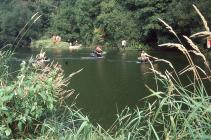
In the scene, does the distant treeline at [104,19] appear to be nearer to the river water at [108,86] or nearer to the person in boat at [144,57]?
the river water at [108,86]

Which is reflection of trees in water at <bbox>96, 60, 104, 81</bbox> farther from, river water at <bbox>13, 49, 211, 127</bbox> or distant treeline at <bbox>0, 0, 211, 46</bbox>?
distant treeline at <bbox>0, 0, 211, 46</bbox>

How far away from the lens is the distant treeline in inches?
1639

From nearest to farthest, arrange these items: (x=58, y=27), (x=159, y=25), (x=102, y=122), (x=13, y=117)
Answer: (x=13, y=117) < (x=102, y=122) < (x=159, y=25) < (x=58, y=27)

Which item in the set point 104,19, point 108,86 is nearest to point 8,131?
point 108,86

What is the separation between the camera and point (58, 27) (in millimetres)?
67688

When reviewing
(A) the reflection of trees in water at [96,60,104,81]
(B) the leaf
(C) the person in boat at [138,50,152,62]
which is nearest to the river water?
(A) the reflection of trees in water at [96,60,104,81]

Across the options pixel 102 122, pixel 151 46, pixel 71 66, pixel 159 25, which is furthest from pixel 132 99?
pixel 151 46

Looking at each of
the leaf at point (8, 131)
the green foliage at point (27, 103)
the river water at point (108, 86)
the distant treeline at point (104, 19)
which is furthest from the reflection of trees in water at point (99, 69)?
the leaf at point (8, 131)

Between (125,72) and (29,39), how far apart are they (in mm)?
43077

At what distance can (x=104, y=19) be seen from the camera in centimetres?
5656

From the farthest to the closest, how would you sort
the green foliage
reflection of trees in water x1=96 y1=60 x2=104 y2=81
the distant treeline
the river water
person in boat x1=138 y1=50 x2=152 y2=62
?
the distant treeline → reflection of trees in water x1=96 y1=60 x2=104 y2=81 → the river water → the green foliage → person in boat x1=138 y1=50 x2=152 y2=62

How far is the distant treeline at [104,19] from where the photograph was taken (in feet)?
137

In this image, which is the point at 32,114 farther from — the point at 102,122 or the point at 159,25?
the point at 159,25

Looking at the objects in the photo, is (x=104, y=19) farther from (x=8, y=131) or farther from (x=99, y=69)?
(x=8, y=131)
